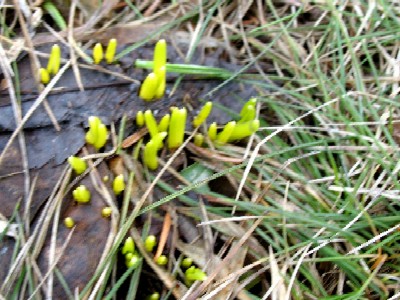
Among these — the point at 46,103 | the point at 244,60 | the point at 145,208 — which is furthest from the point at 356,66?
the point at 46,103

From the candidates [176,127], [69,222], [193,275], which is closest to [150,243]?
[193,275]

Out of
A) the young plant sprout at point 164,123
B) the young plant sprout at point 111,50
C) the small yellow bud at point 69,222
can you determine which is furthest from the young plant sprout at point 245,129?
the small yellow bud at point 69,222

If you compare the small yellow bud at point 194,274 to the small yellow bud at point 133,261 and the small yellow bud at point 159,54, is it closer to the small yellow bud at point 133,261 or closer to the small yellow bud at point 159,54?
the small yellow bud at point 133,261

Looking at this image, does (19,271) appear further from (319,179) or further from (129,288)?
(319,179)

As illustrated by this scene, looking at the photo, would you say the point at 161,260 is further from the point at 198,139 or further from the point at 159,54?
the point at 159,54

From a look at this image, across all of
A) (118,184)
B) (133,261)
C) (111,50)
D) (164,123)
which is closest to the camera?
(133,261)

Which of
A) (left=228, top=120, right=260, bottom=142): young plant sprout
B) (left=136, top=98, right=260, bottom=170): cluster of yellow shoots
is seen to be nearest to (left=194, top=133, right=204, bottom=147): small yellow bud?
(left=136, top=98, right=260, bottom=170): cluster of yellow shoots
